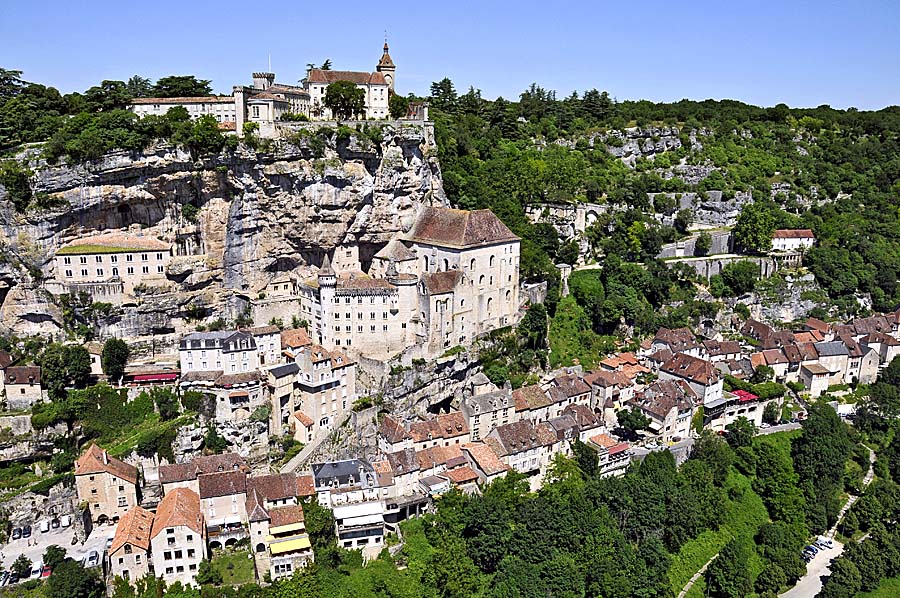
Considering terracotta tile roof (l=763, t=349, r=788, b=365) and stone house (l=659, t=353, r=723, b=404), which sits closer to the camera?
stone house (l=659, t=353, r=723, b=404)

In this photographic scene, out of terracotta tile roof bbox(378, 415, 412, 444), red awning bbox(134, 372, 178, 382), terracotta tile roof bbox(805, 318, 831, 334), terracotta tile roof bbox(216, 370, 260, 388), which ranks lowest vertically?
terracotta tile roof bbox(378, 415, 412, 444)

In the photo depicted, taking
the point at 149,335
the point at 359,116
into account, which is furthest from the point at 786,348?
the point at 149,335

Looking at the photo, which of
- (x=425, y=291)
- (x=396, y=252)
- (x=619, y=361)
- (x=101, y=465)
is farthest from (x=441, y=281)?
(x=101, y=465)

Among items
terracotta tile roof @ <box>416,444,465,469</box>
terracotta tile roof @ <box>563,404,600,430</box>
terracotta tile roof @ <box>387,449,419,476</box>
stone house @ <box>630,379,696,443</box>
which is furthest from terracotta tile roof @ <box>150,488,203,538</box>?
stone house @ <box>630,379,696,443</box>

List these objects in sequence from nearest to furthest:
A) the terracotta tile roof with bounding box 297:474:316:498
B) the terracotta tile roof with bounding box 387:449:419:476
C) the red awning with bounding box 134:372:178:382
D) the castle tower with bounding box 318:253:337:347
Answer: the terracotta tile roof with bounding box 297:474:316:498
the terracotta tile roof with bounding box 387:449:419:476
the red awning with bounding box 134:372:178:382
the castle tower with bounding box 318:253:337:347

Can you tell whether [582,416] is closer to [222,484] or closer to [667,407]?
[667,407]

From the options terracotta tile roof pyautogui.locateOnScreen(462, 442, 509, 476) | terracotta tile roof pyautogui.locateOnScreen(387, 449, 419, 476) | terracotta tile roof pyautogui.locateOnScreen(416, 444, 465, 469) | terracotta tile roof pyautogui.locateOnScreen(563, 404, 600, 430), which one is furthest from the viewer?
terracotta tile roof pyautogui.locateOnScreen(563, 404, 600, 430)

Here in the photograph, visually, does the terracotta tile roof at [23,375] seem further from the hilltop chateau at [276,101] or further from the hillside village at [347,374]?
the hilltop chateau at [276,101]

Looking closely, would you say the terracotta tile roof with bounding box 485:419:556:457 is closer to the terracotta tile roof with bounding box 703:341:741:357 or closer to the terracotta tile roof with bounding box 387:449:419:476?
the terracotta tile roof with bounding box 387:449:419:476
